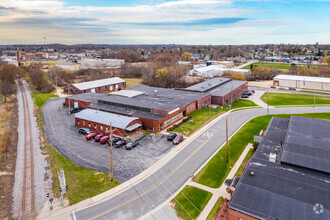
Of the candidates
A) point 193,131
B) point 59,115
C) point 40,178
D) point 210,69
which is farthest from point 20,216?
point 210,69

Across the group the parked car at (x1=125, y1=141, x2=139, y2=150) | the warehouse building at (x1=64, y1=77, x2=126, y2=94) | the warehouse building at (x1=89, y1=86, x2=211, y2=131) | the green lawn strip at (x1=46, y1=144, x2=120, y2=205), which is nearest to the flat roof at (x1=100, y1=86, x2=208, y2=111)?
the warehouse building at (x1=89, y1=86, x2=211, y2=131)

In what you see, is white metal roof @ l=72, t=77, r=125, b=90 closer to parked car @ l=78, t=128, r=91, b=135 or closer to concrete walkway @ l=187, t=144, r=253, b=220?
parked car @ l=78, t=128, r=91, b=135

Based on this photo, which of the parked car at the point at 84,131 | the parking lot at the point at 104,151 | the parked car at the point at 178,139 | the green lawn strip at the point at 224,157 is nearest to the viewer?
the green lawn strip at the point at 224,157

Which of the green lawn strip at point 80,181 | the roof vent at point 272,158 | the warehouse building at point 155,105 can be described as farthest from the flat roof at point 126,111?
the roof vent at point 272,158

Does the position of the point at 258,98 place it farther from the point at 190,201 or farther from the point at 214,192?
the point at 190,201

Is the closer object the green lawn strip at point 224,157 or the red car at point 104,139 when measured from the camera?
the green lawn strip at point 224,157

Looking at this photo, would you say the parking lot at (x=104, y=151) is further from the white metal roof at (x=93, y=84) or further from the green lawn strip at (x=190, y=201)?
the white metal roof at (x=93, y=84)

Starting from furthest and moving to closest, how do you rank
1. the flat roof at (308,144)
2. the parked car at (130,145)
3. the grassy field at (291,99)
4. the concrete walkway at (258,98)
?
the grassy field at (291,99) < the concrete walkway at (258,98) < the parked car at (130,145) < the flat roof at (308,144)

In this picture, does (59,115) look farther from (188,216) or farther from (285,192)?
(285,192)
